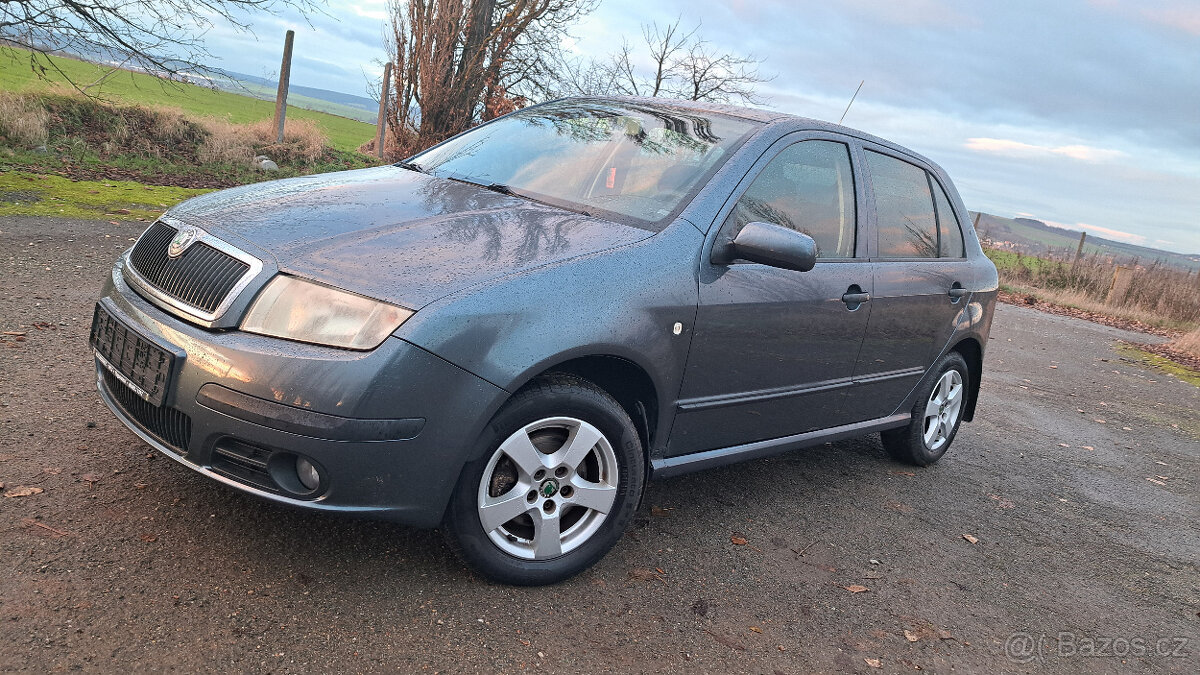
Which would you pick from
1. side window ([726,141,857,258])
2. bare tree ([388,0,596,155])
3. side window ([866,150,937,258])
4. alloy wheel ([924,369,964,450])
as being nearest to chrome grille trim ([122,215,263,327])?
side window ([726,141,857,258])

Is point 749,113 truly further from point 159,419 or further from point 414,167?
point 159,419

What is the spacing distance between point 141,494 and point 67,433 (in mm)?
729

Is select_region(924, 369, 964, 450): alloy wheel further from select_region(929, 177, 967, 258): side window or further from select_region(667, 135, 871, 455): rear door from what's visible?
select_region(667, 135, 871, 455): rear door

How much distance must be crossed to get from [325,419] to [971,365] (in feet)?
14.3

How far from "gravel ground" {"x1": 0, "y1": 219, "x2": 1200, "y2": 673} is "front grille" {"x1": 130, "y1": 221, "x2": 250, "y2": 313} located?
2.69 ft

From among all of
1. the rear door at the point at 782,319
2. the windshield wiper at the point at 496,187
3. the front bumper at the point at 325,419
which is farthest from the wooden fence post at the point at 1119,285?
the front bumper at the point at 325,419

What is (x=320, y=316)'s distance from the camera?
2.54 meters

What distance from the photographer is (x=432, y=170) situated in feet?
13.2

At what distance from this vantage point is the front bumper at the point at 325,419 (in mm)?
2455

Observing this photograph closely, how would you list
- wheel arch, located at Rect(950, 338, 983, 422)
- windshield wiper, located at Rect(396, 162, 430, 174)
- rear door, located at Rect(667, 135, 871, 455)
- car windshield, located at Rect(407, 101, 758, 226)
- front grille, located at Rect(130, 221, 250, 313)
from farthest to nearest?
wheel arch, located at Rect(950, 338, 983, 422), windshield wiper, located at Rect(396, 162, 430, 174), car windshield, located at Rect(407, 101, 758, 226), rear door, located at Rect(667, 135, 871, 455), front grille, located at Rect(130, 221, 250, 313)

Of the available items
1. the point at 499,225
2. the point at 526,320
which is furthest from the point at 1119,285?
the point at 526,320

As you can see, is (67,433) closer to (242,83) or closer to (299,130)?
(242,83)

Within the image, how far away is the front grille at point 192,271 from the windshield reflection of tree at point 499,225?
709 mm

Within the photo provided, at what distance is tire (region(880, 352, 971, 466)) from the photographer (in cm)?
505
